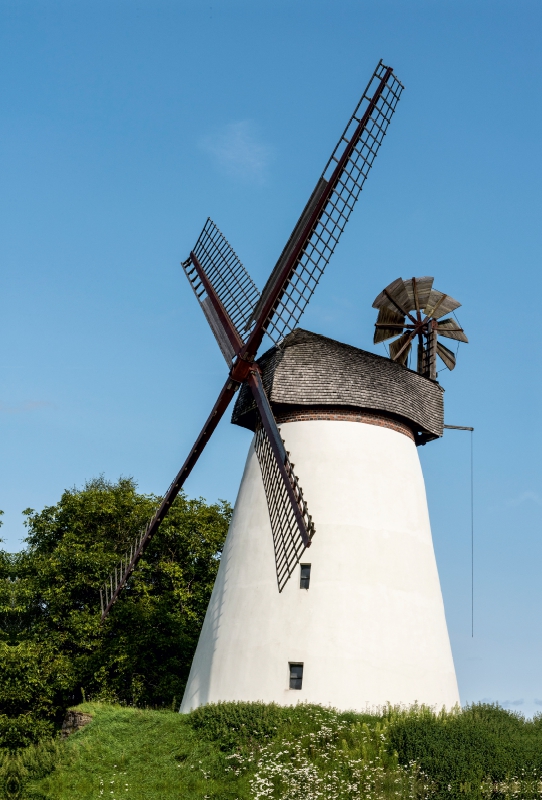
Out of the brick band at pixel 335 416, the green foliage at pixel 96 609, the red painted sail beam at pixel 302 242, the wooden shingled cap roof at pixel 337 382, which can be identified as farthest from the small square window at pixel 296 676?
the green foliage at pixel 96 609

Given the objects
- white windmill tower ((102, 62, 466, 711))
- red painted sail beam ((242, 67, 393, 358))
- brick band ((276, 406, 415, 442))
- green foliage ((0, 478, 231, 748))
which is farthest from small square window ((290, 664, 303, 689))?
green foliage ((0, 478, 231, 748))

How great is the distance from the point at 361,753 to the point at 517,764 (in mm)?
2624

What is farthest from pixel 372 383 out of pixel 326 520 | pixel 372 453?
pixel 326 520

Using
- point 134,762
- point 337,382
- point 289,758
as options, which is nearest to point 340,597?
point 289,758

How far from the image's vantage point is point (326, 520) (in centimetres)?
1903

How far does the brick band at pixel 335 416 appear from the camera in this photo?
786 inches

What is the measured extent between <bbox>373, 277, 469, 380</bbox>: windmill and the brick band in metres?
3.04

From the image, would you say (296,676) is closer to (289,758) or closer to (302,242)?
(289,758)

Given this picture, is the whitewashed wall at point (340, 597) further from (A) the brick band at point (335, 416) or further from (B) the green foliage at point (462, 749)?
(B) the green foliage at point (462, 749)

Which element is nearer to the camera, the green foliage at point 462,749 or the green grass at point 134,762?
the green foliage at point 462,749

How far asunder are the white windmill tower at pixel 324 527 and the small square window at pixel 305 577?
0.02 meters

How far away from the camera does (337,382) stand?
65.3 ft

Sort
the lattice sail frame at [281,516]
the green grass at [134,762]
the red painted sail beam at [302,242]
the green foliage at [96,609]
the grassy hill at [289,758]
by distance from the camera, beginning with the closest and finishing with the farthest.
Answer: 1. the grassy hill at [289,758]
2. the green grass at [134,762]
3. the lattice sail frame at [281,516]
4. the red painted sail beam at [302,242]
5. the green foliage at [96,609]

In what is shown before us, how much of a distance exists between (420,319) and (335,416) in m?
A: 4.99
